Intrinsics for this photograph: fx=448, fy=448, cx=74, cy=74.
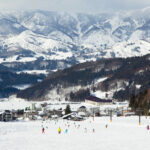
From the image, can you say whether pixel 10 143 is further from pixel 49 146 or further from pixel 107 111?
pixel 107 111

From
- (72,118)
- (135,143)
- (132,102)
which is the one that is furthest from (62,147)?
(132,102)

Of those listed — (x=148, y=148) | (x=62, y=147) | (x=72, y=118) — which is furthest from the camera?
(x=72, y=118)

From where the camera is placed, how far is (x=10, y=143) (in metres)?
71.2

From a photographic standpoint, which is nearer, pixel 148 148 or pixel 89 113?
pixel 148 148

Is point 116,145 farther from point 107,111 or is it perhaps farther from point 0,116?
point 107,111

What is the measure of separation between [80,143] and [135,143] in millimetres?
8767

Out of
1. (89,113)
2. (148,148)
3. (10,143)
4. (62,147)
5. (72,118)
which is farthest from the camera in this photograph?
(89,113)

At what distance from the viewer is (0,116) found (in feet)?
550

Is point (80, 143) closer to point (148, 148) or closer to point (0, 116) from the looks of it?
point (148, 148)

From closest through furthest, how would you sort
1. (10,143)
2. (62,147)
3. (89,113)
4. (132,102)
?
(62,147) → (10,143) → (132,102) → (89,113)

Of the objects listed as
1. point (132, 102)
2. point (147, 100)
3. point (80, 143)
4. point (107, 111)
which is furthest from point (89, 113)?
point (80, 143)

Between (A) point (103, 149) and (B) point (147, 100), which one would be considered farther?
(B) point (147, 100)

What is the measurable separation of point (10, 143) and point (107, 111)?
130 metres

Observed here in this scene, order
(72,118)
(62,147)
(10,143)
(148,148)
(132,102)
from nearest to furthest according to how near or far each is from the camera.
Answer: (148,148)
(62,147)
(10,143)
(72,118)
(132,102)
